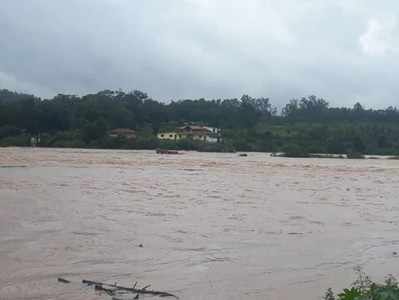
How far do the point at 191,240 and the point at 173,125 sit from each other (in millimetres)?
90158

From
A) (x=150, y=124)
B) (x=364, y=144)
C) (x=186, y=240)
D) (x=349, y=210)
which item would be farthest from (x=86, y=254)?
(x=150, y=124)

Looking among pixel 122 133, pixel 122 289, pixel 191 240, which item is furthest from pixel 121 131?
pixel 122 289

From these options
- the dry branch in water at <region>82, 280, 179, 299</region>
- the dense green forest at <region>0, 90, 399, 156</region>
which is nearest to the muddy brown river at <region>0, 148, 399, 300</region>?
the dry branch in water at <region>82, 280, 179, 299</region>

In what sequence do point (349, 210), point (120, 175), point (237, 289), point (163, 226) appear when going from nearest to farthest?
point (237, 289) → point (163, 226) → point (349, 210) → point (120, 175)

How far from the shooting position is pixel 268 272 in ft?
32.4

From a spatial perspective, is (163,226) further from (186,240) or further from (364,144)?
(364,144)

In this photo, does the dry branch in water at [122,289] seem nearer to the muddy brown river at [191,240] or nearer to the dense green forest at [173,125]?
the muddy brown river at [191,240]

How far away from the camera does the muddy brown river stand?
8797 millimetres

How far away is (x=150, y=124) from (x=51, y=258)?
89.6 metres

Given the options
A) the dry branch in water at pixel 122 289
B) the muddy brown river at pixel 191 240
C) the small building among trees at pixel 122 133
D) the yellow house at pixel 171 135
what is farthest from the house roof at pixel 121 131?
the dry branch in water at pixel 122 289

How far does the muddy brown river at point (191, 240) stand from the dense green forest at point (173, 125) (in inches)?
2178

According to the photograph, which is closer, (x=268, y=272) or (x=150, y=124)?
(x=268, y=272)

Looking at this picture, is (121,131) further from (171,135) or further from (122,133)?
(171,135)

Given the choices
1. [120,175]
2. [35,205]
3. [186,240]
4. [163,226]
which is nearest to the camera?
[186,240]
